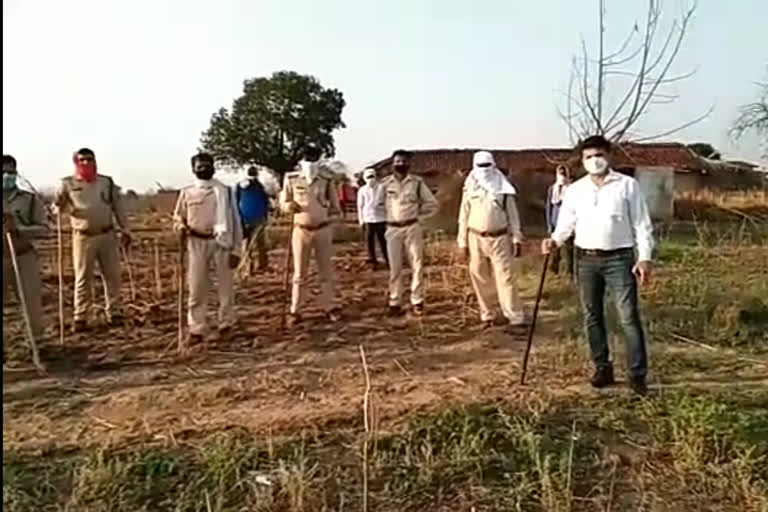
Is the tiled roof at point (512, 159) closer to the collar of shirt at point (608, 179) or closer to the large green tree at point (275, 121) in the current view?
the large green tree at point (275, 121)

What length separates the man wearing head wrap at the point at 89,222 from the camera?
27.1 ft

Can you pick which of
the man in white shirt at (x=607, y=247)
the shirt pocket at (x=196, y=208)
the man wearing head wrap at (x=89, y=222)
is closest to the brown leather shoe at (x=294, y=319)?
the shirt pocket at (x=196, y=208)

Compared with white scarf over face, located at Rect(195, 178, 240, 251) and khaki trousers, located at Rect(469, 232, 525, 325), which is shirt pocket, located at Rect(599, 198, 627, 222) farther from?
white scarf over face, located at Rect(195, 178, 240, 251)

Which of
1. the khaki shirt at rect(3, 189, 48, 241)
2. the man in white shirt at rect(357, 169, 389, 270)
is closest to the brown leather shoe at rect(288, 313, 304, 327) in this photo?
the khaki shirt at rect(3, 189, 48, 241)

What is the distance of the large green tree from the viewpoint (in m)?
34.4

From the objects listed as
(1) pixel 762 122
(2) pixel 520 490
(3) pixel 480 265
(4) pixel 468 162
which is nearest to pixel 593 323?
(2) pixel 520 490

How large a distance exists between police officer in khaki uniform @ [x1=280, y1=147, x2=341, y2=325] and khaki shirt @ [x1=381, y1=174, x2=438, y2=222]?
57 centimetres

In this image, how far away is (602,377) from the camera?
238 inches

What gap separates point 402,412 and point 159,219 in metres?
18.0

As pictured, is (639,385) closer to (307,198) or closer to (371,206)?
(307,198)

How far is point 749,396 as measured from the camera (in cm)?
587

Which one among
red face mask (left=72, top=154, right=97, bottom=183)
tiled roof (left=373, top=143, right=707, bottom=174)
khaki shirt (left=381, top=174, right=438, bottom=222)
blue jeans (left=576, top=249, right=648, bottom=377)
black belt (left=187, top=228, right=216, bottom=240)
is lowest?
blue jeans (left=576, top=249, right=648, bottom=377)

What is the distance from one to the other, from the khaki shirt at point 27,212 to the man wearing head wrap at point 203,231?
1013 mm

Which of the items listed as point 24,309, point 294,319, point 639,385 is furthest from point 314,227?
point 639,385
